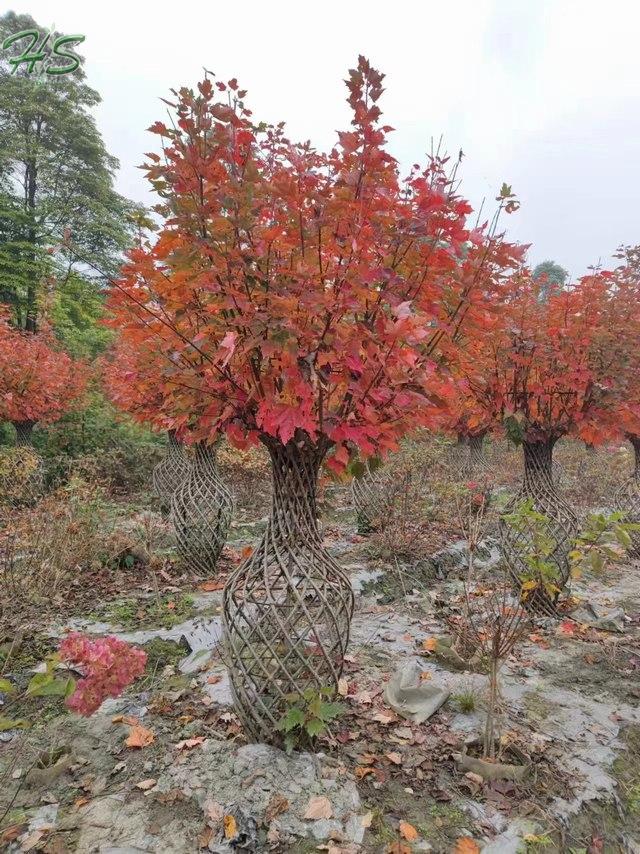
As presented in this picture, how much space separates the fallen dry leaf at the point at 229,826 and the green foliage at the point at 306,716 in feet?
1.28

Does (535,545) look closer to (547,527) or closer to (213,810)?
(547,527)

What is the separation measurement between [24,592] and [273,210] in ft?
12.6

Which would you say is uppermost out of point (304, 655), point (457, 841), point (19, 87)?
point (19, 87)

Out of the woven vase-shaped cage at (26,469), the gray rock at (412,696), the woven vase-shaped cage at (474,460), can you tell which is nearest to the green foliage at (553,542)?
the gray rock at (412,696)

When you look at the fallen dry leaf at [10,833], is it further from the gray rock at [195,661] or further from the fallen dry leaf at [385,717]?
the fallen dry leaf at [385,717]

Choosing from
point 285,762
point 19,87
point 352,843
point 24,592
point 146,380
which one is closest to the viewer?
point 352,843

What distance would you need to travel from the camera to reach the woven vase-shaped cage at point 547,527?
4820 millimetres

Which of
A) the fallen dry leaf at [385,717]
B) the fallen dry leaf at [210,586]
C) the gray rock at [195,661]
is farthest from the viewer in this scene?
the fallen dry leaf at [210,586]

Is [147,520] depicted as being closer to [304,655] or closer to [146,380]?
[146,380]

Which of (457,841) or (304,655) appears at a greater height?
(304,655)

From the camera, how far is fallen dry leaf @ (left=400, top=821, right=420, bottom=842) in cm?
214

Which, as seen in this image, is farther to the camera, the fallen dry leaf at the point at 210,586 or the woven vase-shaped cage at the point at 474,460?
the woven vase-shaped cage at the point at 474,460

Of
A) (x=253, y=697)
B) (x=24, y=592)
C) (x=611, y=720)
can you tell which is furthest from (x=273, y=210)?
(x=24, y=592)

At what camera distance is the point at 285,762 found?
2.43 m
